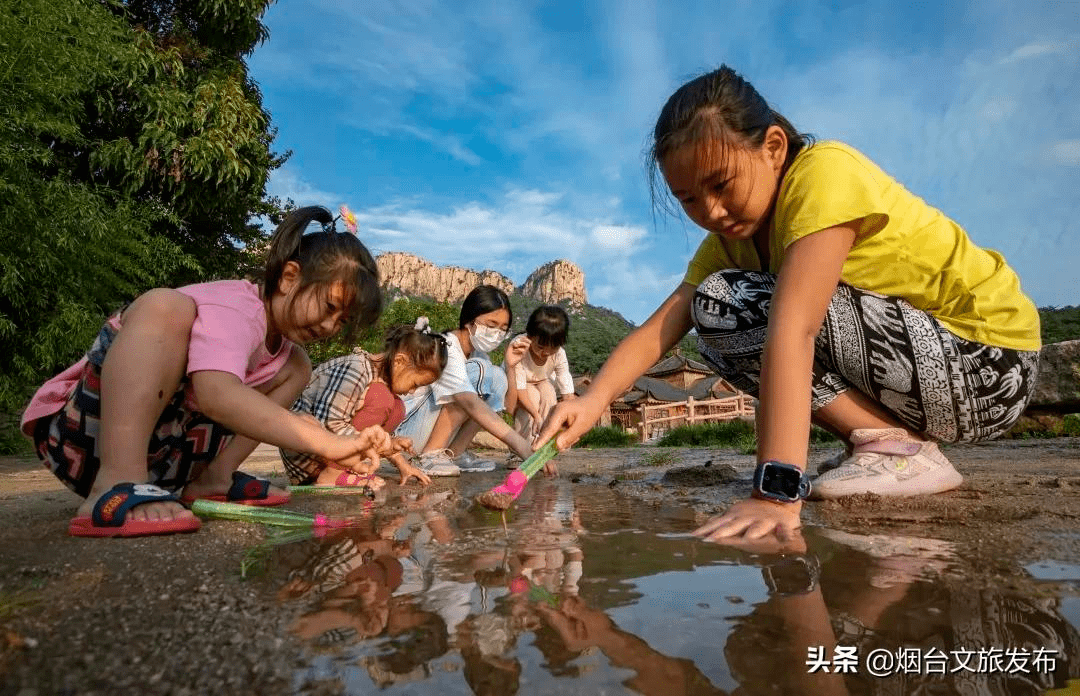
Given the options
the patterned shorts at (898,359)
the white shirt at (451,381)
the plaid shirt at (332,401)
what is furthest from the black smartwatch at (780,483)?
the white shirt at (451,381)

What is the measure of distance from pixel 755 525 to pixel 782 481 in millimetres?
148

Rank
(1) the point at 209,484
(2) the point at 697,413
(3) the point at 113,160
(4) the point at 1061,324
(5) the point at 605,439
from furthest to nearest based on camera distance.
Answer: (2) the point at 697,413 → (4) the point at 1061,324 → (5) the point at 605,439 → (3) the point at 113,160 → (1) the point at 209,484

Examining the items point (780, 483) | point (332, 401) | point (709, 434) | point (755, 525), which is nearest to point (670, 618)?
point (755, 525)

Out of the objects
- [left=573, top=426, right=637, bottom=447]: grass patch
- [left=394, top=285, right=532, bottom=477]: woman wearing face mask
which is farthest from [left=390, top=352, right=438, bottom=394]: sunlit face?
[left=573, top=426, right=637, bottom=447]: grass patch

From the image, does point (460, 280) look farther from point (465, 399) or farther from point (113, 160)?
point (465, 399)

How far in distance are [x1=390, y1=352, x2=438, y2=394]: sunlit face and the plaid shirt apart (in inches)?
8.7

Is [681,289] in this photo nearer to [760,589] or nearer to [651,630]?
[760,589]

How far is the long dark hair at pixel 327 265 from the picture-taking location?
222cm

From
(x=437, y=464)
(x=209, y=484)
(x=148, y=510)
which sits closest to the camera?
(x=148, y=510)

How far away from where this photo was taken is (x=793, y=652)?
737 mm

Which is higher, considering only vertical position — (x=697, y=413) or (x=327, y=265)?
(x=697, y=413)

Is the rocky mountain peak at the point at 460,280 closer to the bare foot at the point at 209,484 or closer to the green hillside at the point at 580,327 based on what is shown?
the green hillside at the point at 580,327

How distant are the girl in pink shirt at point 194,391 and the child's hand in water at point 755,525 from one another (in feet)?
3.55

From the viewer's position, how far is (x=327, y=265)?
222 centimetres
